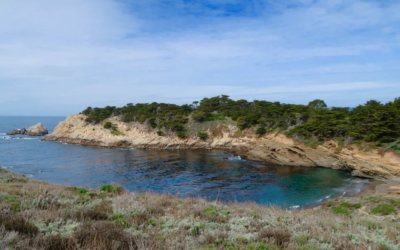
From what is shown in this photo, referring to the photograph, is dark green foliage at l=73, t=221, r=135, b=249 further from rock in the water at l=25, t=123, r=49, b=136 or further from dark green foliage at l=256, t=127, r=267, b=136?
rock in the water at l=25, t=123, r=49, b=136

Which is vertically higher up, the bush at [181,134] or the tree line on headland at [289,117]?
the tree line on headland at [289,117]

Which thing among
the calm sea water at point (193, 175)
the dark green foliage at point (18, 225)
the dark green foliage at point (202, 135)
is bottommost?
the calm sea water at point (193, 175)

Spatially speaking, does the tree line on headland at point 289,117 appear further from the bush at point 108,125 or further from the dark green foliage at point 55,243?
the dark green foliage at point 55,243

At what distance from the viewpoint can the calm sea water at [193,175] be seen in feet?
84.0

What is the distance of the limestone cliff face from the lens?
100 ft

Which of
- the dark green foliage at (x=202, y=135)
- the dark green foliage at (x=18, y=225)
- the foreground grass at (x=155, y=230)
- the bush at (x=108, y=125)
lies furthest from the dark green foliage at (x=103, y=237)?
the bush at (x=108, y=125)

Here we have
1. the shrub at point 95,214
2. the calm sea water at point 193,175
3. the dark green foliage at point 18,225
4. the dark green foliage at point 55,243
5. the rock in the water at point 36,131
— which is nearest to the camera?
the dark green foliage at point 55,243

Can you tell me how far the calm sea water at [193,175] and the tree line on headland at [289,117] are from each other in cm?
605

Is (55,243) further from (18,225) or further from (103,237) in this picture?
(18,225)

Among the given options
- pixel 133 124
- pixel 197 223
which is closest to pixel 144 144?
pixel 133 124

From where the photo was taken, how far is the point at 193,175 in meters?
32.8

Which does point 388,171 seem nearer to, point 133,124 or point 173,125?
point 173,125

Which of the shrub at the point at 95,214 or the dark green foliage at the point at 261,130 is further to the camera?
the dark green foliage at the point at 261,130

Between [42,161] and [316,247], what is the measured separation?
44.7 metres
